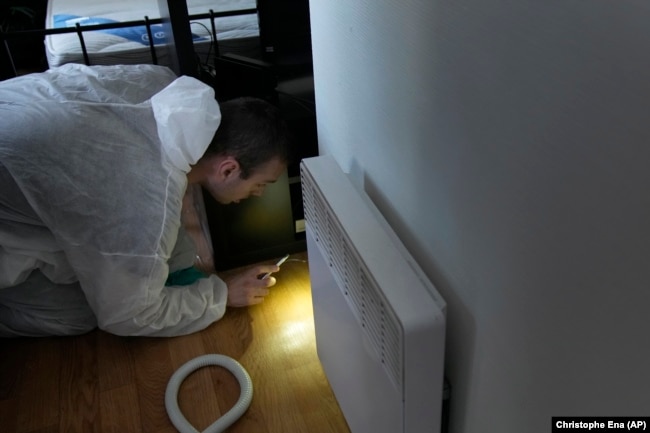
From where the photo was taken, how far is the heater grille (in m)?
0.76

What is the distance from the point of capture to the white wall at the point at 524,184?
0.46 m

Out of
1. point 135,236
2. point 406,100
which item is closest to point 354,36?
point 406,100

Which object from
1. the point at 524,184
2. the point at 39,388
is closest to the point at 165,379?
the point at 39,388

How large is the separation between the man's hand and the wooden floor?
1.4 inches

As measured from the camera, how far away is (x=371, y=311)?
32.6 inches

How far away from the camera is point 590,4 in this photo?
45 cm

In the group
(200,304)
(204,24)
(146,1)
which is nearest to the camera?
(200,304)

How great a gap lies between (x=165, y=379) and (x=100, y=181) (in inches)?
19.2

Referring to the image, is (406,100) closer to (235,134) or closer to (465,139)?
(465,139)

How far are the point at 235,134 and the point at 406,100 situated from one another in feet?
1.96

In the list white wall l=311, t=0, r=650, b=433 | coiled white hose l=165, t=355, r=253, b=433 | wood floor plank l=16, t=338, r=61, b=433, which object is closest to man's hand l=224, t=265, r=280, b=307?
coiled white hose l=165, t=355, r=253, b=433

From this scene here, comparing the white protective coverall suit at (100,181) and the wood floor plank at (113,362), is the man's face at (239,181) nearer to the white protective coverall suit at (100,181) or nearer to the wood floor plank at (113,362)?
the white protective coverall suit at (100,181)

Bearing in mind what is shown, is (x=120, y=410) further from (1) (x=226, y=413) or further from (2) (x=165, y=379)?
(1) (x=226, y=413)

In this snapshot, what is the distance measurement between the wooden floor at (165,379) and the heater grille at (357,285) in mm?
416
